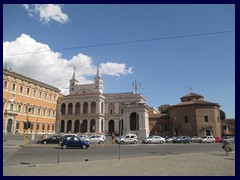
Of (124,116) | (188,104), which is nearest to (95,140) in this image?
(124,116)

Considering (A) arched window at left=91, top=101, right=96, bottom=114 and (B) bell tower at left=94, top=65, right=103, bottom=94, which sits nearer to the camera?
(A) arched window at left=91, top=101, right=96, bottom=114

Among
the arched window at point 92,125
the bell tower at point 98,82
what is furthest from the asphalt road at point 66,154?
the bell tower at point 98,82

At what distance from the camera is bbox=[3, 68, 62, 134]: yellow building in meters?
50.0

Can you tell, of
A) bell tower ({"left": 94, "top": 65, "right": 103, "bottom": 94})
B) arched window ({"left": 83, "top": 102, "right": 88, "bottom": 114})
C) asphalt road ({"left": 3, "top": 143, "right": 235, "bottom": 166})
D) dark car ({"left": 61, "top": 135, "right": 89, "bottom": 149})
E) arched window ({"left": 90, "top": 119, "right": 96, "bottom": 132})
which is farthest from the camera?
bell tower ({"left": 94, "top": 65, "right": 103, "bottom": 94})

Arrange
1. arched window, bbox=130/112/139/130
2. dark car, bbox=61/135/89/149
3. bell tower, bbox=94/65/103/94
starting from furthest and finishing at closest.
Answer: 1. bell tower, bbox=94/65/103/94
2. arched window, bbox=130/112/139/130
3. dark car, bbox=61/135/89/149

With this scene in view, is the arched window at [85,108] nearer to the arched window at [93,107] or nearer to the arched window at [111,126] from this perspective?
the arched window at [93,107]

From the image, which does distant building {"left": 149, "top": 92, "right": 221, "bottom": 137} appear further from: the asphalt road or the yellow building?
the asphalt road

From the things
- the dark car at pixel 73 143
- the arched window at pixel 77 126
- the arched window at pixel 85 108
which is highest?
the arched window at pixel 85 108

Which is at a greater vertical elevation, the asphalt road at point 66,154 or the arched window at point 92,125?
the asphalt road at point 66,154

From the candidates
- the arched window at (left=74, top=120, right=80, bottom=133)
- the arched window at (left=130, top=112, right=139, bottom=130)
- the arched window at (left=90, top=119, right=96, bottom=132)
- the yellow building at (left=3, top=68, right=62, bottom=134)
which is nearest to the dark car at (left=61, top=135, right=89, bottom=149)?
the yellow building at (left=3, top=68, right=62, bottom=134)

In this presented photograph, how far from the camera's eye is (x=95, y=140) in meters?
34.9

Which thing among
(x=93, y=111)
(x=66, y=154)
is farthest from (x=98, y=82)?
(x=66, y=154)

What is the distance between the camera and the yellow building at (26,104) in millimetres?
50000

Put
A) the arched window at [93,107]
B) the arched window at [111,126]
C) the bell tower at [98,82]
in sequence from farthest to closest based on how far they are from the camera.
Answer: the bell tower at [98,82] < the arched window at [111,126] < the arched window at [93,107]
